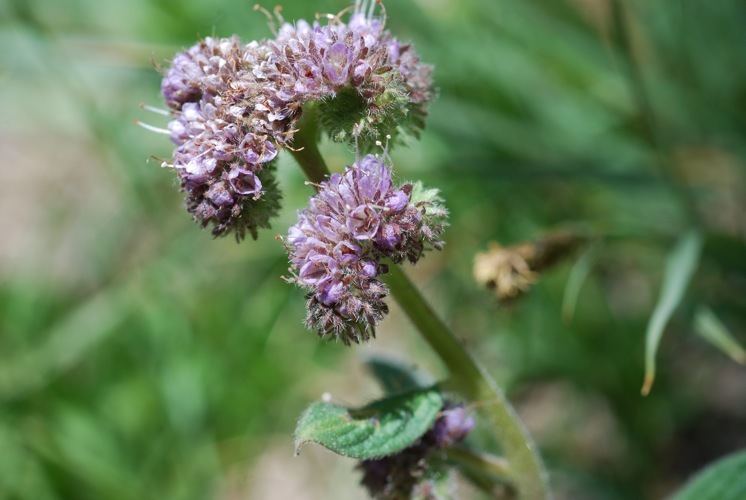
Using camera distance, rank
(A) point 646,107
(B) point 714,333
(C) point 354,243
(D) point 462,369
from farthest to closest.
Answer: (A) point 646,107 < (B) point 714,333 < (D) point 462,369 < (C) point 354,243

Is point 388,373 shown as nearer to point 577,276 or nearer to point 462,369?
point 462,369

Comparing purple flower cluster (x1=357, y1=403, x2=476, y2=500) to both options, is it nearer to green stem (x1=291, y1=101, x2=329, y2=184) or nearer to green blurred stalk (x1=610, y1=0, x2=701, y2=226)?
green stem (x1=291, y1=101, x2=329, y2=184)

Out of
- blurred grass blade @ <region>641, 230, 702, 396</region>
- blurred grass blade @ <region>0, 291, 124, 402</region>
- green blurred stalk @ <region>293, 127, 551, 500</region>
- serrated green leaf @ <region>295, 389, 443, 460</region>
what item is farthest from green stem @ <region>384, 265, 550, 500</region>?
blurred grass blade @ <region>0, 291, 124, 402</region>

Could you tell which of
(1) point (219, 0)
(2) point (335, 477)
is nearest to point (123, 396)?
(2) point (335, 477)

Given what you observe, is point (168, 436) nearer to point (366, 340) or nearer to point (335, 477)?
point (335, 477)

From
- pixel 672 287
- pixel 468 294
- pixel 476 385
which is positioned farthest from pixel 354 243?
pixel 468 294

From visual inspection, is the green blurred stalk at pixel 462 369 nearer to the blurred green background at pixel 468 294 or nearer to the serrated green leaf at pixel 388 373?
the serrated green leaf at pixel 388 373

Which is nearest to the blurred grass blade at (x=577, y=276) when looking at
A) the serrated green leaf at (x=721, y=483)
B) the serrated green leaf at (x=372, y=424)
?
the serrated green leaf at (x=721, y=483)
